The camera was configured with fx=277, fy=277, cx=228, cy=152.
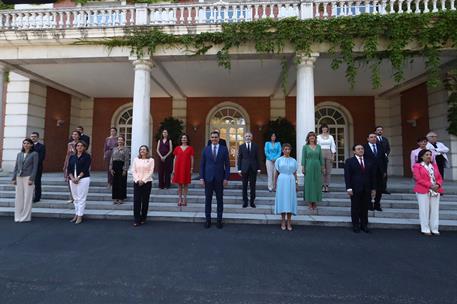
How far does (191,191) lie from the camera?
7.79 meters

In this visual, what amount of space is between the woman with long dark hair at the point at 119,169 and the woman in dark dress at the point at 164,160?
108cm

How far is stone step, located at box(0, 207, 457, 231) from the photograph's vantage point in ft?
19.0

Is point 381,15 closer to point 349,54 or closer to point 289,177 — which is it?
point 349,54

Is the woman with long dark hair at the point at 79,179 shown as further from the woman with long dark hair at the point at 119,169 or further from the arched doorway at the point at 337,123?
the arched doorway at the point at 337,123

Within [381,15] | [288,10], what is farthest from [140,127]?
[381,15]

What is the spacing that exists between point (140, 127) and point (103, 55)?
9.10ft

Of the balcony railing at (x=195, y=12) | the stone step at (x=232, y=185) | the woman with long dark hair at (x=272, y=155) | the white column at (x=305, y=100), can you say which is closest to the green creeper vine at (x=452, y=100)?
the balcony railing at (x=195, y=12)

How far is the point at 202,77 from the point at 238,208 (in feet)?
21.4

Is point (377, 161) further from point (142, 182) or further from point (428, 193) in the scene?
point (142, 182)

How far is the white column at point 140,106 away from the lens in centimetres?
863

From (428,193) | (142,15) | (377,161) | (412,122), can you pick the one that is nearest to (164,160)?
(142,15)

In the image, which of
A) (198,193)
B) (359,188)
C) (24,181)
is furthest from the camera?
(198,193)

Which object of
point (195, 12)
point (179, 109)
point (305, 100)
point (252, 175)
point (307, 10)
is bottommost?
point (252, 175)

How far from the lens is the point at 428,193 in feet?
17.9
